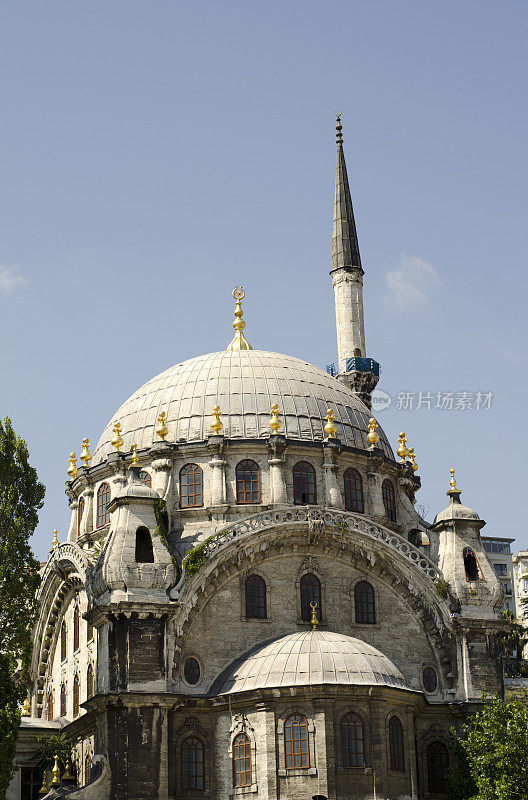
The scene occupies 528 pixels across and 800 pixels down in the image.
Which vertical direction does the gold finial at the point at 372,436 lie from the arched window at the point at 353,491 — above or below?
above

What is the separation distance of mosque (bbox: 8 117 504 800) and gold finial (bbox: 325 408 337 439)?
89mm

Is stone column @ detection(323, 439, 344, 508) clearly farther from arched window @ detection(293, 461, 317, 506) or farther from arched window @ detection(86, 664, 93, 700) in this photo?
arched window @ detection(86, 664, 93, 700)

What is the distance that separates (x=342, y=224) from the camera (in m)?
68.6

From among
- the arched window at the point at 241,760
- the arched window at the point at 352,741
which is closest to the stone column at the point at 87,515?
the arched window at the point at 241,760

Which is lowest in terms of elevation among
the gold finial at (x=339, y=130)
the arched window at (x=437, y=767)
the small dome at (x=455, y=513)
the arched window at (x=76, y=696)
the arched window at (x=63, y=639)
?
the arched window at (x=437, y=767)

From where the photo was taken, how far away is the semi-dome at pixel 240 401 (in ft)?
169

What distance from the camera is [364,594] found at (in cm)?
4819

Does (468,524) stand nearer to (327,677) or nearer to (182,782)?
(327,677)

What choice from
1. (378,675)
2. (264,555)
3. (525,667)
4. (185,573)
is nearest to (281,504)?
(264,555)

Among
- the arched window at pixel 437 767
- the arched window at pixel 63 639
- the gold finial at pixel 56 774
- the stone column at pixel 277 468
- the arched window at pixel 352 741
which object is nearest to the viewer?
the arched window at pixel 352 741

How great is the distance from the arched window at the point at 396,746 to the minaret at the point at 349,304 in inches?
943

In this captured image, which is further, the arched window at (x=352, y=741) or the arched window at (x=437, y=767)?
the arched window at (x=437, y=767)

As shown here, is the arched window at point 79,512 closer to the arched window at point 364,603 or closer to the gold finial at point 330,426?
the gold finial at point 330,426

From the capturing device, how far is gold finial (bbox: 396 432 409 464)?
182 feet
